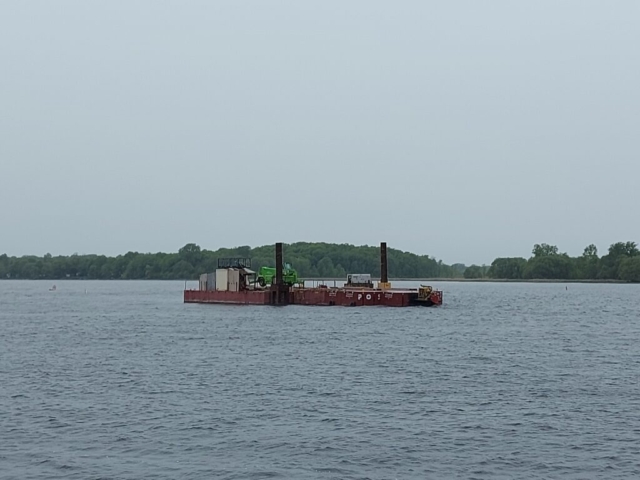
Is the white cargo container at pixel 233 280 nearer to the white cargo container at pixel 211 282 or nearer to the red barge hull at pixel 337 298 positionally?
the red barge hull at pixel 337 298

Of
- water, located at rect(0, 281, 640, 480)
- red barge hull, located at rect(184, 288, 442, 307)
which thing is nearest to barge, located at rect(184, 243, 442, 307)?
red barge hull, located at rect(184, 288, 442, 307)

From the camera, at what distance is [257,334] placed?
224 feet

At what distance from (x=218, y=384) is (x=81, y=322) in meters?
50.5

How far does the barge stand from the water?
119ft

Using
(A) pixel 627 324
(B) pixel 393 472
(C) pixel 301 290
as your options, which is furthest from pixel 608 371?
(C) pixel 301 290

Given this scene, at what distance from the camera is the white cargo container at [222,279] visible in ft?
368

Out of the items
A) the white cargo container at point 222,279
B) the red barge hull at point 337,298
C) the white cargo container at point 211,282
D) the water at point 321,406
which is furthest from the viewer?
the white cargo container at point 211,282

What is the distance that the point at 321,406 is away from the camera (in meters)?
33.7

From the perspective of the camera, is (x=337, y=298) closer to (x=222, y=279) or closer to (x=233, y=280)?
(x=233, y=280)

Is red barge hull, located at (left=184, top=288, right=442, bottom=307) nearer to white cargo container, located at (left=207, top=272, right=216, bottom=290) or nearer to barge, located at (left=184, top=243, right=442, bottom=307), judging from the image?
barge, located at (left=184, top=243, right=442, bottom=307)

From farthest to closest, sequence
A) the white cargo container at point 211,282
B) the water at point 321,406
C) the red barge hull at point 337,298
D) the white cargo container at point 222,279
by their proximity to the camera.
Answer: the white cargo container at point 211,282
the white cargo container at point 222,279
the red barge hull at point 337,298
the water at point 321,406

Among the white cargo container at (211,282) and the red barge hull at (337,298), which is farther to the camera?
the white cargo container at (211,282)

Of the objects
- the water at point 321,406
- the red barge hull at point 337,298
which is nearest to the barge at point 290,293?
the red barge hull at point 337,298

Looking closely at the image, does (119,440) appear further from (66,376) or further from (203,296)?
(203,296)
